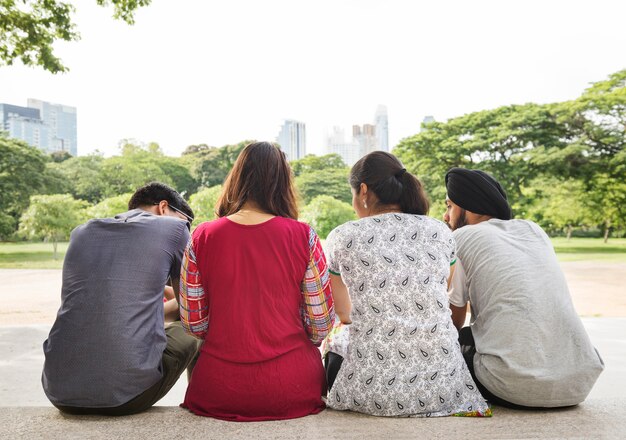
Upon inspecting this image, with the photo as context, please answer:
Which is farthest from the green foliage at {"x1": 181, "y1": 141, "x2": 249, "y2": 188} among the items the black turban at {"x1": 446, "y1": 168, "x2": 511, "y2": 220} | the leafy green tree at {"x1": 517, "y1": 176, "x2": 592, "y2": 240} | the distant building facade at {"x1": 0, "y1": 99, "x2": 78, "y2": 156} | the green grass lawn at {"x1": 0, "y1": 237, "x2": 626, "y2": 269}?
the black turban at {"x1": 446, "y1": 168, "x2": 511, "y2": 220}

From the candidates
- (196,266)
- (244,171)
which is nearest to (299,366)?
(196,266)

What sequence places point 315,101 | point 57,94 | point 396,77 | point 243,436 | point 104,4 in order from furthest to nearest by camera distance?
point 315,101 < point 396,77 < point 57,94 < point 104,4 < point 243,436

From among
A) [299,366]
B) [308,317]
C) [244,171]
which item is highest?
[244,171]

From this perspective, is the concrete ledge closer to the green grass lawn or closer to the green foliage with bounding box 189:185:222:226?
the green foliage with bounding box 189:185:222:226

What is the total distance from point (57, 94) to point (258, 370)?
84.6 feet

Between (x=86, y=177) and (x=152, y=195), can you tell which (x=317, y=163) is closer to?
(x=86, y=177)

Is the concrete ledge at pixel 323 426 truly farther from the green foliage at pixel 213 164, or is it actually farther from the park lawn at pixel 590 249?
the green foliage at pixel 213 164

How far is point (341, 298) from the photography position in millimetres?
1527

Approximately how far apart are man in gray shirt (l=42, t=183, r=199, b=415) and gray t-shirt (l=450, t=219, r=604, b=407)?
0.90 metres

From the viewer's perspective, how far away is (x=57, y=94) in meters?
24.0

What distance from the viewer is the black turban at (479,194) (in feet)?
5.62

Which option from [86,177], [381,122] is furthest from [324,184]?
[86,177]

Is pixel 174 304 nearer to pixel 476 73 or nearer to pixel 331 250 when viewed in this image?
pixel 331 250

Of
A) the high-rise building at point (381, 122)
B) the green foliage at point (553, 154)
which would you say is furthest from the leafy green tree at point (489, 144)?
the high-rise building at point (381, 122)
